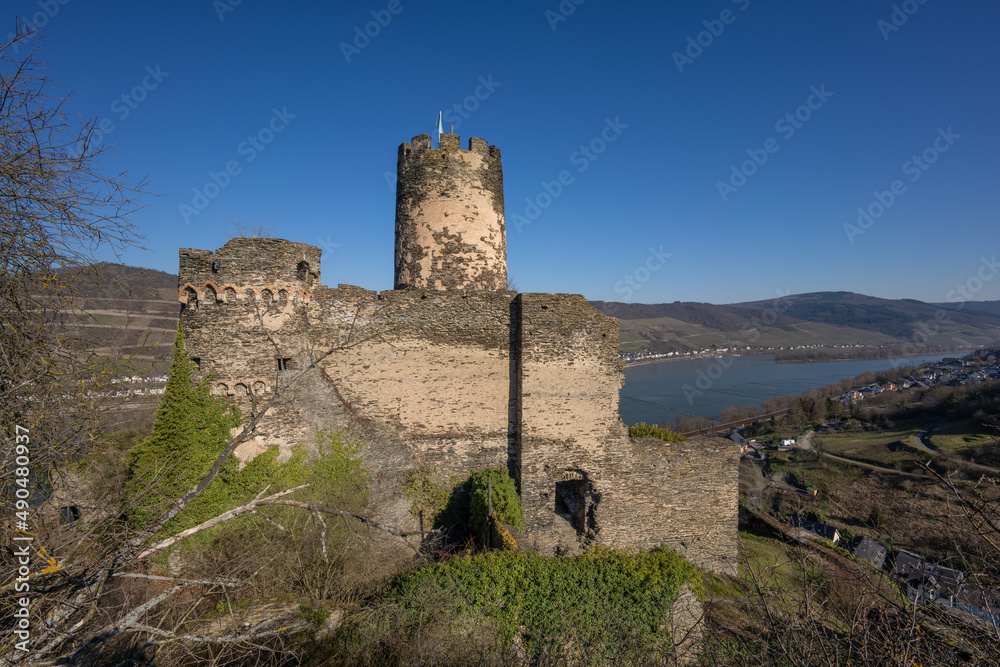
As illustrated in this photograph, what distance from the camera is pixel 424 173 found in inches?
476

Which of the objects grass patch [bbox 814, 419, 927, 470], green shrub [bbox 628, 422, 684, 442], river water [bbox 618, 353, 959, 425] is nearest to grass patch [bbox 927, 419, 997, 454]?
grass patch [bbox 814, 419, 927, 470]

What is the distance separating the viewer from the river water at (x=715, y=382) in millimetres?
83062

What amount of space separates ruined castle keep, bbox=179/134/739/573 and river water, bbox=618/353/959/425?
2222 inches

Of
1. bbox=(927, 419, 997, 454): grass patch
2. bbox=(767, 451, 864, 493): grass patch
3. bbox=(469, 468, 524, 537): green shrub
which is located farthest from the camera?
bbox=(767, 451, 864, 493): grass patch

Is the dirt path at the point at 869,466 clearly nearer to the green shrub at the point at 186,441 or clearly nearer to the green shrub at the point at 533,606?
the green shrub at the point at 533,606

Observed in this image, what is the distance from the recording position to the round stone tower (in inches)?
474

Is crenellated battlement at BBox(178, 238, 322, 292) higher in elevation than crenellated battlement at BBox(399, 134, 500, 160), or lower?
lower

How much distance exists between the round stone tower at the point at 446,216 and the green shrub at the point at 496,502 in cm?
506

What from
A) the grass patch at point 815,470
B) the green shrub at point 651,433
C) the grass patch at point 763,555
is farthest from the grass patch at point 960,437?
the green shrub at point 651,433

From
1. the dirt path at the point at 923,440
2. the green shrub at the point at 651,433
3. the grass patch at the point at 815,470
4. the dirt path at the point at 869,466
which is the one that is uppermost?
the green shrub at the point at 651,433

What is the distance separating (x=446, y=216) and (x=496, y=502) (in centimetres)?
759

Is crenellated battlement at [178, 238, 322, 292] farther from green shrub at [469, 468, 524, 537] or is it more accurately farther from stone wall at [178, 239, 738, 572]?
green shrub at [469, 468, 524, 537]

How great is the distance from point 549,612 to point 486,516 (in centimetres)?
277

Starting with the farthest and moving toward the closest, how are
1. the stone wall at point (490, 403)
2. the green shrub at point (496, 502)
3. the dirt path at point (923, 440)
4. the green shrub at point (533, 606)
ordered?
the dirt path at point (923, 440)
the stone wall at point (490, 403)
the green shrub at point (496, 502)
the green shrub at point (533, 606)
